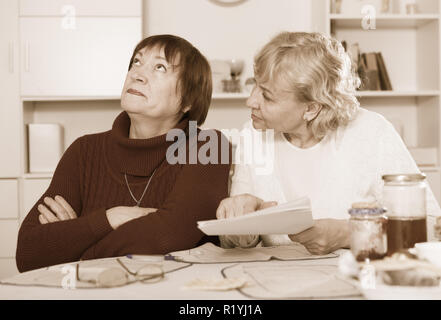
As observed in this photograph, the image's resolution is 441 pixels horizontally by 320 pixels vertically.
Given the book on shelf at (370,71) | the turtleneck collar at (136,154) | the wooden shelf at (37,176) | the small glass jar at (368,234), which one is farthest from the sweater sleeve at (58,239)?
the book on shelf at (370,71)

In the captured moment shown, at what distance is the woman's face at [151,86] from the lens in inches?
64.4

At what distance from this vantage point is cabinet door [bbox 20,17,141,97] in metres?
3.15

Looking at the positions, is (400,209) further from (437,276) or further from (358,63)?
(358,63)

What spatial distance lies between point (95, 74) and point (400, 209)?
8.26 feet

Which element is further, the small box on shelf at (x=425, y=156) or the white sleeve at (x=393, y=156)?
the small box on shelf at (x=425, y=156)

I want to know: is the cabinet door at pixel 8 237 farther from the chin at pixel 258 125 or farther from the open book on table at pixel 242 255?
the open book on table at pixel 242 255

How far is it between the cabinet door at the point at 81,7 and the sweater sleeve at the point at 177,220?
73.5 inches

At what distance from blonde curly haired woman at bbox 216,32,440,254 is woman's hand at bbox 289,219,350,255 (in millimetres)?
300

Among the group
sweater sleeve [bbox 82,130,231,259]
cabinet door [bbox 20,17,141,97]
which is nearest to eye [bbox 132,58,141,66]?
sweater sleeve [bbox 82,130,231,259]

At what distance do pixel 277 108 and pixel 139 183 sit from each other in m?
0.48

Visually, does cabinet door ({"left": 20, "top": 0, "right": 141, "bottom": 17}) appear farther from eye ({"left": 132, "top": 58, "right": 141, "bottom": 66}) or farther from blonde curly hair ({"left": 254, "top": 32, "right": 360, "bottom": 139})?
blonde curly hair ({"left": 254, "top": 32, "right": 360, "bottom": 139})

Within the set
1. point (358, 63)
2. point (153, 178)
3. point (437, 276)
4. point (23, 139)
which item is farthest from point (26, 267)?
point (358, 63)

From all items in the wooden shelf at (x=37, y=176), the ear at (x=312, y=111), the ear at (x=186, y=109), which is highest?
the ear at (x=186, y=109)

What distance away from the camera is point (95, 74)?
10.5 feet
